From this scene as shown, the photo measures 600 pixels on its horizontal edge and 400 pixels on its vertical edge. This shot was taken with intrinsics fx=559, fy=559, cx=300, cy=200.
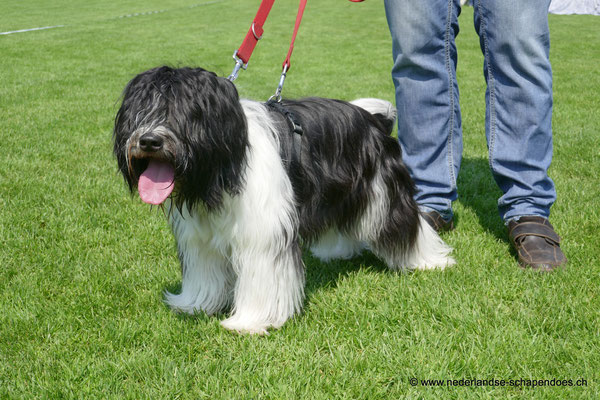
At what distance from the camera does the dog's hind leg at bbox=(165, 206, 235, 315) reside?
2570mm

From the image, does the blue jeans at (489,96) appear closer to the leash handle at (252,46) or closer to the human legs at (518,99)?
the human legs at (518,99)

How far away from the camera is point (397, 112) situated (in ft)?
11.2

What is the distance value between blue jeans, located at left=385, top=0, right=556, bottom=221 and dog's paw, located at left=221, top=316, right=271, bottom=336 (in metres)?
1.47

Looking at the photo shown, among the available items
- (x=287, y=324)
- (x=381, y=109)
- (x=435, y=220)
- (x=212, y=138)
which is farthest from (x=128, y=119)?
(x=435, y=220)

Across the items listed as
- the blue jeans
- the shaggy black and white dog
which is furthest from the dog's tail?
the blue jeans

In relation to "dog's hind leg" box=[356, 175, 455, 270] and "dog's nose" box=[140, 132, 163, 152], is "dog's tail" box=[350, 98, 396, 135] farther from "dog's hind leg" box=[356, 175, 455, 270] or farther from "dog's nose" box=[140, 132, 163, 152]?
"dog's nose" box=[140, 132, 163, 152]

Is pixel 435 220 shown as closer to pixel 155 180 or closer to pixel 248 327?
pixel 248 327

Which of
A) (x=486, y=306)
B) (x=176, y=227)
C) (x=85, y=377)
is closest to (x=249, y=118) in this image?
(x=176, y=227)

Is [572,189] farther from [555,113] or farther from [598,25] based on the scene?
[598,25]

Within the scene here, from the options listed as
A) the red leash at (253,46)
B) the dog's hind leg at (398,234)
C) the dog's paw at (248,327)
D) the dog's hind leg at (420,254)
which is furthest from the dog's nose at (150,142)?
the dog's hind leg at (420,254)

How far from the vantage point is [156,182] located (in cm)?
211

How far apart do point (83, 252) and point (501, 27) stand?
2689 mm

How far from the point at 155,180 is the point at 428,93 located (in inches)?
73.2

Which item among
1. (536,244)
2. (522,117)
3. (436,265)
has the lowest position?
(436,265)
